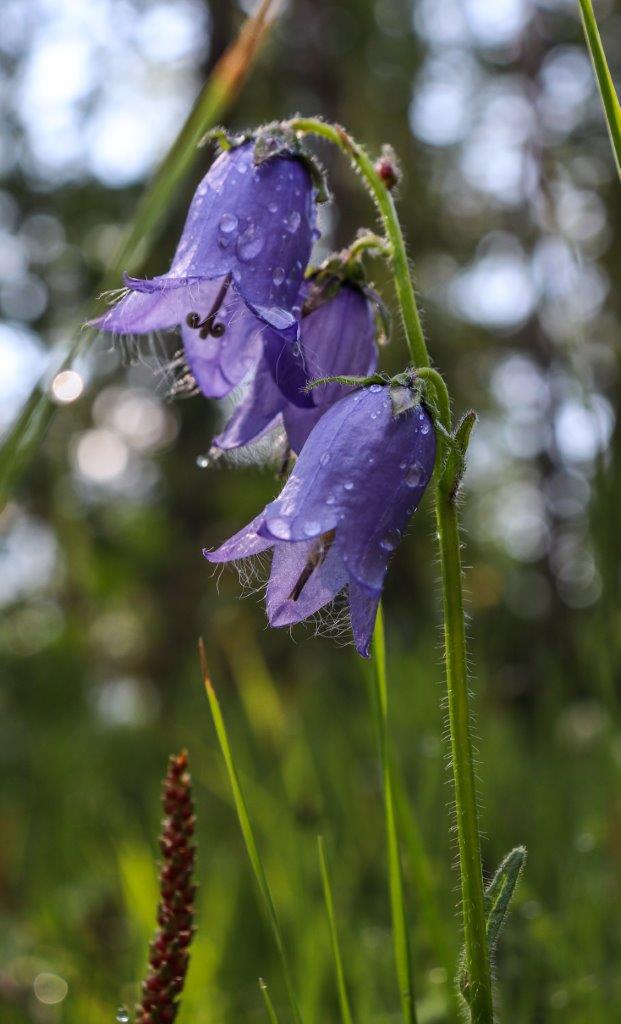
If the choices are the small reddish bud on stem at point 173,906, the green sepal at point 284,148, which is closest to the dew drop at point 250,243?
the green sepal at point 284,148

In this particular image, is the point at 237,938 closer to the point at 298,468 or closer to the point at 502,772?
the point at 502,772

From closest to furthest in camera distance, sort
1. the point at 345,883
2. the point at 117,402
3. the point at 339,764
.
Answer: the point at 345,883
the point at 339,764
the point at 117,402

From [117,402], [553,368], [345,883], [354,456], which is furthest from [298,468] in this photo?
[117,402]

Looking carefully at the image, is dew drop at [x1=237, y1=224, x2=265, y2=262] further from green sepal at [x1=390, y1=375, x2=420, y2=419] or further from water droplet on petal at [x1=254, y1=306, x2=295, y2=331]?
green sepal at [x1=390, y1=375, x2=420, y2=419]

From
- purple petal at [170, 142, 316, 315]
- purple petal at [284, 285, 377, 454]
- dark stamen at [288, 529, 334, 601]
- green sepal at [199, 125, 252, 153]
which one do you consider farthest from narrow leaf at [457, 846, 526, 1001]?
green sepal at [199, 125, 252, 153]

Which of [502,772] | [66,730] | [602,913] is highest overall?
[602,913]

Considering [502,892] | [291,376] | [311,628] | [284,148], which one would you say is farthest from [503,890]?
[311,628]
